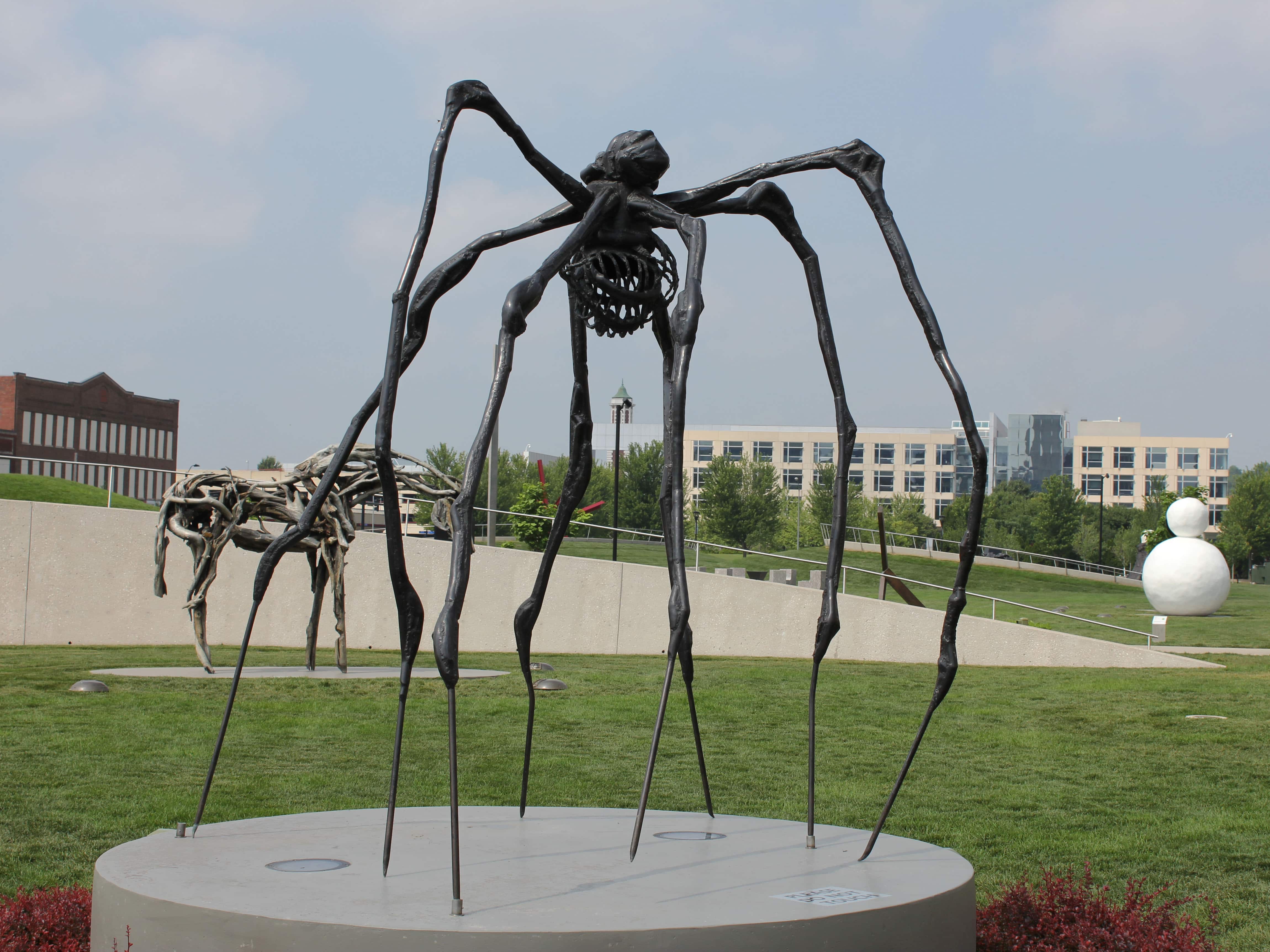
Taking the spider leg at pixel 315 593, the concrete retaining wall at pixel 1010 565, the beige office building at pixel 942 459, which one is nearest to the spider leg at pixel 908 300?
the spider leg at pixel 315 593

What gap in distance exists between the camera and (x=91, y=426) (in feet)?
241

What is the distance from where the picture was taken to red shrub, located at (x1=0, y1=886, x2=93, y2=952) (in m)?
4.51

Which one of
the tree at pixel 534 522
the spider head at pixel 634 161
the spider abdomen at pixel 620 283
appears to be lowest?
the tree at pixel 534 522

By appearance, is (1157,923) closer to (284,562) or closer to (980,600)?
(284,562)

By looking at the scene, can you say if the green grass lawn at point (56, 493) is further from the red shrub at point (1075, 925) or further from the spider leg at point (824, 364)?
the red shrub at point (1075, 925)

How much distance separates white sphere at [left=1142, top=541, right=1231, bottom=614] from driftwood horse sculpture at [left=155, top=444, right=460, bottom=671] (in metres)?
22.8

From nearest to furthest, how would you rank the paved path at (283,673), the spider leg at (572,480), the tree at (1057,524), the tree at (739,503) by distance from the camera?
the spider leg at (572,480) → the paved path at (283,673) → the tree at (739,503) → the tree at (1057,524)

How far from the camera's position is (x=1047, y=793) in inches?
391

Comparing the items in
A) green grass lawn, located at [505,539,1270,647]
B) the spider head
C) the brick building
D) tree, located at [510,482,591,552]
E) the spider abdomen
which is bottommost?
green grass lawn, located at [505,539,1270,647]

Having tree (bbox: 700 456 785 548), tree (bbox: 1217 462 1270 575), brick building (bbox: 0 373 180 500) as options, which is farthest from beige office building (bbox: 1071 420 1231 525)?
brick building (bbox: 0 373 180 500)

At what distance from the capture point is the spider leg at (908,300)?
4199mm

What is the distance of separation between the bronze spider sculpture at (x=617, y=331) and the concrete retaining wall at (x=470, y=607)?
17.8 metres

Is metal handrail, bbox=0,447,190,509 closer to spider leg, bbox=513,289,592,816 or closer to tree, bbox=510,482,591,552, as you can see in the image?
tree, bbox=510,482,591,552

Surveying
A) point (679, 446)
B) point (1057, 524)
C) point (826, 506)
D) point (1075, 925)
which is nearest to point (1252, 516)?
Answer: point (1057, 524)
